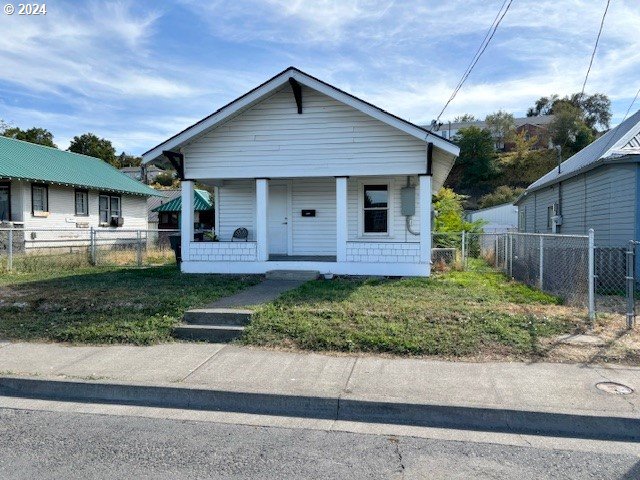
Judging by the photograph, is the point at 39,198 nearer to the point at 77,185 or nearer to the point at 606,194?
the point at 77,185

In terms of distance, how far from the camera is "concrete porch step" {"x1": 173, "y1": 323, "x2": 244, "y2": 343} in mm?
6727

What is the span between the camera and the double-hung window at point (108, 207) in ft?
84.1

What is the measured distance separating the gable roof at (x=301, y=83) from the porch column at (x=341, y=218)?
1724mm

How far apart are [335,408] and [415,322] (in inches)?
104

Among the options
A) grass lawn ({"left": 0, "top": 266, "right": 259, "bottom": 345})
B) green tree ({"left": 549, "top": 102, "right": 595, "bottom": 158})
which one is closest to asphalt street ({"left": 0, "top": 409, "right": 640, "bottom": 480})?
grass lawn ({"left": 0, "top": 266, "right": 259, "bottom": 345})

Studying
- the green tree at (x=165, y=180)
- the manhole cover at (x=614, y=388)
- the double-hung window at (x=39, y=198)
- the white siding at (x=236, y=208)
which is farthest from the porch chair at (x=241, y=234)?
the green tree at (x=165, y=180)

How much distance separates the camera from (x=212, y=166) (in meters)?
11.7

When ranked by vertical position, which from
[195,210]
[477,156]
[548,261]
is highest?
[477,156]

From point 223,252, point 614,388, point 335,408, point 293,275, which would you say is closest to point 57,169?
point 223,252

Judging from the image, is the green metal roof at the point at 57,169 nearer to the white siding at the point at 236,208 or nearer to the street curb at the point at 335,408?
the white siding at the point at 236,208

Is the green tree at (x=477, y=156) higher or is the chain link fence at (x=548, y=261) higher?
the green tree at (x=477, y=156)

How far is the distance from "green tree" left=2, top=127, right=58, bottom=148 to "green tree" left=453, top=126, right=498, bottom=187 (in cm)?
4589

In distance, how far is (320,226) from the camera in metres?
13.2

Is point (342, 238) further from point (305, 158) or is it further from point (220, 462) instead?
point (220, 462)
